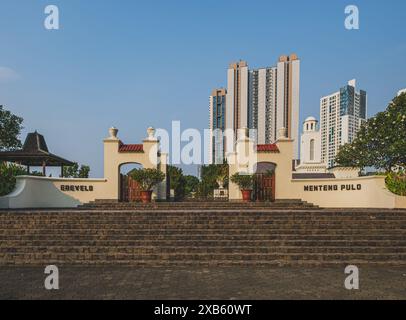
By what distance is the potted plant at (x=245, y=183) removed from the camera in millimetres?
16453

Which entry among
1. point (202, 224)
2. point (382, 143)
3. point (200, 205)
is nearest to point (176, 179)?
point (200, 205)

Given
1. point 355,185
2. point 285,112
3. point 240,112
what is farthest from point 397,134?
point 240,112

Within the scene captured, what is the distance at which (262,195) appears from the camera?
17000 mm

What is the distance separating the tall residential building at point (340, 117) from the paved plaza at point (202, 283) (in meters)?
72.8

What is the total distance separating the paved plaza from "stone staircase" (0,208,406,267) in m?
0.54

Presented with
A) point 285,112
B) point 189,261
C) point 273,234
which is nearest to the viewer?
point 189,261

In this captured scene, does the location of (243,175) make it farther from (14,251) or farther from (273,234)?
(14,251)

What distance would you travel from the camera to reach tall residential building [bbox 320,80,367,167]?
73.8 metres

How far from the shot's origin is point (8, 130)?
33.4m

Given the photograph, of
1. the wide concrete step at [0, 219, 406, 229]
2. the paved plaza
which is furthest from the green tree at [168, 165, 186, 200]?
the paved plaza

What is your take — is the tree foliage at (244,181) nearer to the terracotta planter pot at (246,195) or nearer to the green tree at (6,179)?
the terracotta planter pot at (246,195)

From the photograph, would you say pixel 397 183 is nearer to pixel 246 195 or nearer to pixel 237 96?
pixel 246 195

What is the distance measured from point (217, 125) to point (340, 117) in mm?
35293
